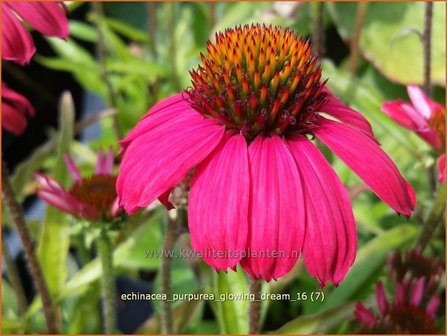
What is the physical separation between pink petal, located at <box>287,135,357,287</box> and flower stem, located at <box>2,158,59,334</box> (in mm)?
308

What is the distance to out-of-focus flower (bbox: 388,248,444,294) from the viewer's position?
0.74 m

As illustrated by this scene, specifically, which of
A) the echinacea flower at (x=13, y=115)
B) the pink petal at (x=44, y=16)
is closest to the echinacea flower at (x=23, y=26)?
the pink petal at (x=44, y=16)

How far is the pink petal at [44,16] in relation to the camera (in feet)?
1.97

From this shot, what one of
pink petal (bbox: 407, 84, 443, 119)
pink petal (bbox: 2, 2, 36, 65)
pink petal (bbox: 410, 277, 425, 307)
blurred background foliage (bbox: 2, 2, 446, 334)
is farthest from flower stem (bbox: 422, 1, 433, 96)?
pink petal (bbox: 2, 2, 36, 65)

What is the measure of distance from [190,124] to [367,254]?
454mm

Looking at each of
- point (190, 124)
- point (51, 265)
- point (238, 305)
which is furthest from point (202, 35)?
point (190, 124)

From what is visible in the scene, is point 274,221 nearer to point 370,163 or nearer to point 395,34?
point 370,163

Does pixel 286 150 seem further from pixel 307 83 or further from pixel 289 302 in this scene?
pixel 289 302

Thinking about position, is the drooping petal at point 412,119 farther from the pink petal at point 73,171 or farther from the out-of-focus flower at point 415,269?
the pink petal at point 73,171

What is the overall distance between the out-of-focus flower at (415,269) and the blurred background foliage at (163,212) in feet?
0.21

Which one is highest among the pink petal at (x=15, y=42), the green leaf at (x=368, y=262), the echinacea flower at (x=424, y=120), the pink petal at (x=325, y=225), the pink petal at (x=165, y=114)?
the pink petal at (x=15, y=42)

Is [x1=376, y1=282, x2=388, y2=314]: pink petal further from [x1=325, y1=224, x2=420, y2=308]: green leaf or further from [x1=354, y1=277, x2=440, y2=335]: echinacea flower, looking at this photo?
[x1=325, y1=224, x2=420, y2=308]: green leaf

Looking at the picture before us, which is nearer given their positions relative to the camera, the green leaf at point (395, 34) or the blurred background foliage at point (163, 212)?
the blurred background foliage at point (163, 212)

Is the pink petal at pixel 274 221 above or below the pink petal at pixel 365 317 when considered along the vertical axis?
above
